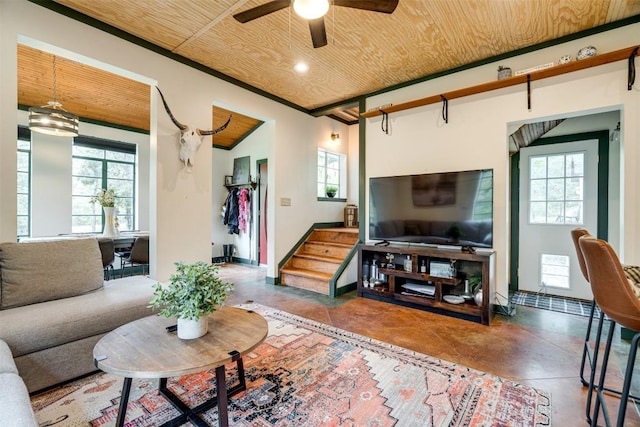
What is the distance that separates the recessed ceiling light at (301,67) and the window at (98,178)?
3773mm

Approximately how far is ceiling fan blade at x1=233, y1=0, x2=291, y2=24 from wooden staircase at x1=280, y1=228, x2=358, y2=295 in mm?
3259

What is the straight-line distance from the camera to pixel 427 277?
3438 millimetres

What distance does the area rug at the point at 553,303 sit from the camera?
11.7 feet

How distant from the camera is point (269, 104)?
456 cm

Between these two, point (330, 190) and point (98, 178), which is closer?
point (98, 178)

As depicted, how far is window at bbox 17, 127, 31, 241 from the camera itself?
4504 millimetres

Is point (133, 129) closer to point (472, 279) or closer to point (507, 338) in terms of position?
point (472, 279)

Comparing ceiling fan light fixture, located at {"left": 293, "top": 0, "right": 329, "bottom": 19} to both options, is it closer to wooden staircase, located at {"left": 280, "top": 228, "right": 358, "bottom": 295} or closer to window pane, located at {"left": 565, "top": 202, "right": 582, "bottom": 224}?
wooden staircase, located at {"left": 280, "top": 228, "right": 358, "bottom": 295}

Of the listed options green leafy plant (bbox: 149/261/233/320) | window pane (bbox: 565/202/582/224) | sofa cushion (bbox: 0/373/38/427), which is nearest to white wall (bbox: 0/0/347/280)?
sofa cushion (bbox: 0/373/38/427)

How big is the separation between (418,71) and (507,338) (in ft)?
10.7

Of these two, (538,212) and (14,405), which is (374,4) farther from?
(538,212)

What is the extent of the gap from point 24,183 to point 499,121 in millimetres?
6957

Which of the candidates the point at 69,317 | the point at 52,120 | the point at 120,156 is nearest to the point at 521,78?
the point at 69,317

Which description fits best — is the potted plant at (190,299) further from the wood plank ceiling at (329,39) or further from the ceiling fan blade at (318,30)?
the wood plank ceiling at (329,39)
